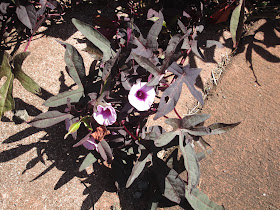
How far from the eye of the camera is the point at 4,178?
136 centimetres

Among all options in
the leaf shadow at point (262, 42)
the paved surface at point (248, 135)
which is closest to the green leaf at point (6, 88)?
the paved surface at point (248, 135)

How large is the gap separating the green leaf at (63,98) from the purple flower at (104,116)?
0.15m

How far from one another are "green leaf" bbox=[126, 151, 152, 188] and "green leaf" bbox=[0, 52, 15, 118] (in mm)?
571

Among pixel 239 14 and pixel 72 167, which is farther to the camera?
pixel 239 14

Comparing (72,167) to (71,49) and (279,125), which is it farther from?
(279,125)

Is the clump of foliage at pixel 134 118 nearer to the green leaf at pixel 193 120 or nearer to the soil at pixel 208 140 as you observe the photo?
the green leaf at pixel 193 120

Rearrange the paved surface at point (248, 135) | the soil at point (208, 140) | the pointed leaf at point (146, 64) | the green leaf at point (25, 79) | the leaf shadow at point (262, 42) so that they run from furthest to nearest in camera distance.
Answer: the leaf shadow at point (262, 42), the paved surface at point (248, 135), the soil at point (208, 140), the green leaf at point (25, 79), the pointed leaf at point (146, 64)

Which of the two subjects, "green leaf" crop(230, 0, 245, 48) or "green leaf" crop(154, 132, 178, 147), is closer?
"green leaf" crop(154, 132, 178, 147)

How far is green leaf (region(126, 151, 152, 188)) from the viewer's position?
1.19 meters

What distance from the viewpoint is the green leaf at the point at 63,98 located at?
1.23m

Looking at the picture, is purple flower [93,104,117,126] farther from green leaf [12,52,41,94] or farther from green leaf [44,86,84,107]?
green leaf [12,52,41,94]

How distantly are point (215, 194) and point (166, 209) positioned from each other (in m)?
0.25

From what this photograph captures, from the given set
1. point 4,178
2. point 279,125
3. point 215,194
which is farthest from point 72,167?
point 279,125

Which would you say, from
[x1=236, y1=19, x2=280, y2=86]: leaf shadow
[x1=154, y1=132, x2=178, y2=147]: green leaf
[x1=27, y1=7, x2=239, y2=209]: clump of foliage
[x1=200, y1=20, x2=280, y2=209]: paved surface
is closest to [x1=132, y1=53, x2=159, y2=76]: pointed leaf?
[x1=27, y1=7, x2=239, y2=209]: clump of foliage
